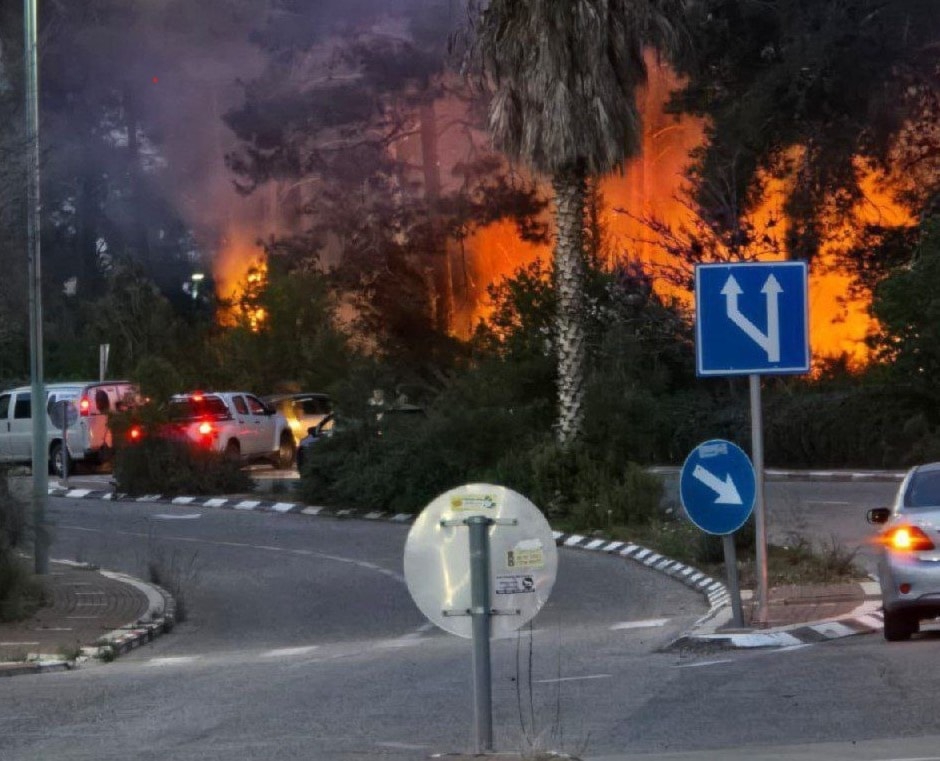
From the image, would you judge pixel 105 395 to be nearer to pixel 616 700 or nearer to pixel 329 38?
pixel 329 38

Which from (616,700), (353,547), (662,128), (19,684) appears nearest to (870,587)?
(616,700)

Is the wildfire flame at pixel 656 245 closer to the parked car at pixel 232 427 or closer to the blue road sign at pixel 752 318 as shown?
the parked car at pixel 232 427

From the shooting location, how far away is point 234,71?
5988 cm

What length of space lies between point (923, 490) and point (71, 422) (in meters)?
27.3

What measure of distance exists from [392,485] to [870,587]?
13.3 metres

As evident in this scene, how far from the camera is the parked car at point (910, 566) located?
12125 mm

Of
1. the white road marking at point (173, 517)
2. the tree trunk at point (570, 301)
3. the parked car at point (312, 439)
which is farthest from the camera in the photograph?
the parked car at point (312, 439)

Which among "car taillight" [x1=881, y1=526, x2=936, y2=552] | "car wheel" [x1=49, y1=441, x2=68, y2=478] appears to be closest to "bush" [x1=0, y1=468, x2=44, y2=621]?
"car taillight" [x1=881, y1=526, x2=936, y2=552]

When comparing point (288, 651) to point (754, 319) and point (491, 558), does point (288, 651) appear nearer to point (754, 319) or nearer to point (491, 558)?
point (754, 319)

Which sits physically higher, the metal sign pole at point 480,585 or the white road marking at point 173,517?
the metal sign pole at point 480,585

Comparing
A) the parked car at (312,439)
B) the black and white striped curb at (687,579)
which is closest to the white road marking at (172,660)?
the black and white striped curb at (687,579)

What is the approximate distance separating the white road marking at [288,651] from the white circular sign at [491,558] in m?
7.63

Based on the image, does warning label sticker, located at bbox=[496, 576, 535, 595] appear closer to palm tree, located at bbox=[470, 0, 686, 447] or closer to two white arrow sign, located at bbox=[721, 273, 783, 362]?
two white arrow sign, located at bbox=[721, 273, 783, 362]

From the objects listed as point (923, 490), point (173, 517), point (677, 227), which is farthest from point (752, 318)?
point (677, 227)
